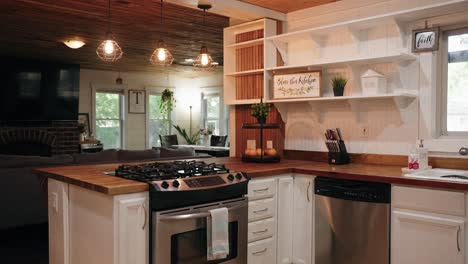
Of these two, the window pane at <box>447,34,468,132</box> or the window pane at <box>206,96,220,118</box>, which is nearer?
the window pane at <box>447,34,468,132</box>

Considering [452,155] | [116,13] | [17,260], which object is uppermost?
[116,13]

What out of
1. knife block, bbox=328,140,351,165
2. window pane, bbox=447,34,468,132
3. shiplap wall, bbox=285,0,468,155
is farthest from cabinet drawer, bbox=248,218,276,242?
window pane, bbox=447,34,468,132

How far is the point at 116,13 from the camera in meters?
4.18

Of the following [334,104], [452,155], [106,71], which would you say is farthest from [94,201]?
[106,71]

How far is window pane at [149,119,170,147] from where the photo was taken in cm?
967

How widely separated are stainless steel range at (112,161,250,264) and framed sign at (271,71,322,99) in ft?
3.37

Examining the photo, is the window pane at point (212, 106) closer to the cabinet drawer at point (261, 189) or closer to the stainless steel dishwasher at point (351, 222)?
the cabinet drawer at point (261, 189)

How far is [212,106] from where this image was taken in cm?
973

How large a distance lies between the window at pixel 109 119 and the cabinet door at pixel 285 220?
21.8 ft

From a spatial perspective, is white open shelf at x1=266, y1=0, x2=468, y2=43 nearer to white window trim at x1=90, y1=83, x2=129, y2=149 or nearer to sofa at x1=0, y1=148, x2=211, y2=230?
sofa at x1=0, y1=148, x2=211, y2=230

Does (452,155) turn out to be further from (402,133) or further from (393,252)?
(393,252)

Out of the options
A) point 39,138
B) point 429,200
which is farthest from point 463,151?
point 39,138

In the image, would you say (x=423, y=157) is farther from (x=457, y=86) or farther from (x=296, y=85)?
(x=296, y=85)

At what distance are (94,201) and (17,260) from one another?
73.5 inches
